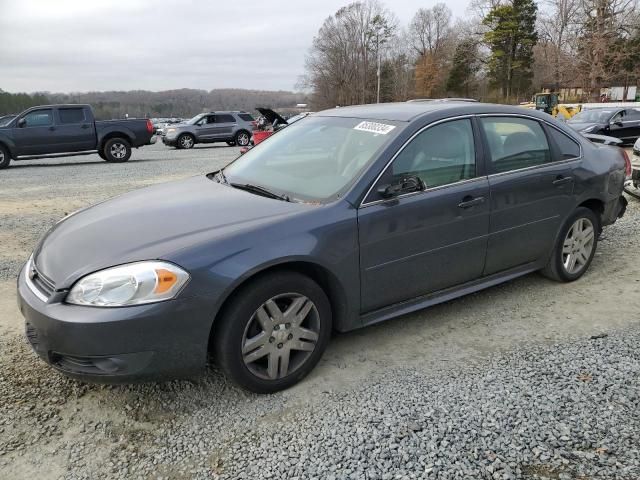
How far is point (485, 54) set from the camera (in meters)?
66.5

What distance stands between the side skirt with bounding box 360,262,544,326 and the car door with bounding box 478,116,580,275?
6 cm

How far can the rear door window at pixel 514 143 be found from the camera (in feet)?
12.2

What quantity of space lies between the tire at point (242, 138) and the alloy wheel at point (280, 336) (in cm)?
2148

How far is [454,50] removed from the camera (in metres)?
71.1

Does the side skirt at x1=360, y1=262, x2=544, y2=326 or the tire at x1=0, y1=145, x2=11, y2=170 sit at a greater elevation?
the tire at x1=0, y1=145, x2=11, y2=170

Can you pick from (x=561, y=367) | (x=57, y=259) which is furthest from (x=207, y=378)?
(x=561, y=367)

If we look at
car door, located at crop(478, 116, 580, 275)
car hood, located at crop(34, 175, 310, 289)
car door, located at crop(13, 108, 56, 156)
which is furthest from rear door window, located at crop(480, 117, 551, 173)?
car door, located at crop(13, 108, 56, 156)

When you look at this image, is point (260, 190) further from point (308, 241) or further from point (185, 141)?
point (185, 141)

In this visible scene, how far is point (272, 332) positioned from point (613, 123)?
57.3ft

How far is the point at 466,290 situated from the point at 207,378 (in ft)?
6.15

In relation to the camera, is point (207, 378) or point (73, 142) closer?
point (207, 378)

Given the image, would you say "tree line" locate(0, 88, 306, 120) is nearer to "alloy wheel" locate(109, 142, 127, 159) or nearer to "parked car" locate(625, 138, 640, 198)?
"alloy wheel" locate(109, 142, 127, 159)

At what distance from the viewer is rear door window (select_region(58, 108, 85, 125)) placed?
1548 cm

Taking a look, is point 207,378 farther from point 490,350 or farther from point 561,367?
point 561,367
